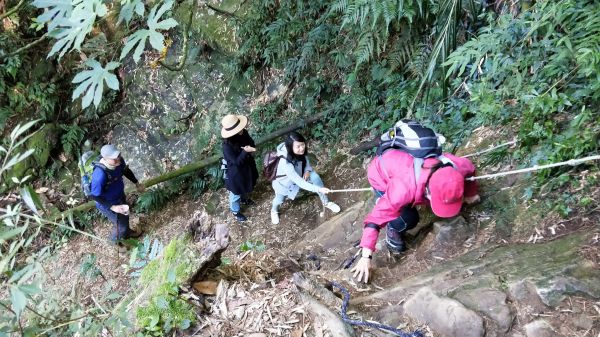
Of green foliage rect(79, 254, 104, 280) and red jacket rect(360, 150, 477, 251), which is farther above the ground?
red jacket rect(360, 150, 477, 251)

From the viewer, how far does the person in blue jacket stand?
584 centimetres

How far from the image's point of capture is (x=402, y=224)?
3830mm

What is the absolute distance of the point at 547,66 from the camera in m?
3.79

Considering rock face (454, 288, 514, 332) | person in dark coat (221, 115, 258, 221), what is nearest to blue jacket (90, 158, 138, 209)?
person in dark coat (221, 115, 258, 221)

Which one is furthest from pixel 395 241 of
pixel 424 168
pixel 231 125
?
pixel 231 125

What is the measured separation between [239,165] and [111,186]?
186 cm

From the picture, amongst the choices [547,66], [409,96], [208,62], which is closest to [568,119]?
[547,66]

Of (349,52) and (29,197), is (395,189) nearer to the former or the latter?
(29,197)

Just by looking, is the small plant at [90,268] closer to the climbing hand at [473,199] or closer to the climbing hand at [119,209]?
the climbing hand at [119,209]

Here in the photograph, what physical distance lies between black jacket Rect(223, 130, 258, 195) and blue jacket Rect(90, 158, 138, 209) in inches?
61.3

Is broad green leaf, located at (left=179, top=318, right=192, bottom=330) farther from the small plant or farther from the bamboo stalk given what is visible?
the bamboo stalk

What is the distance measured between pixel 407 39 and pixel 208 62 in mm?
4232

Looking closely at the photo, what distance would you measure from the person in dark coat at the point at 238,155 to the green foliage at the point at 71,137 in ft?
15.5

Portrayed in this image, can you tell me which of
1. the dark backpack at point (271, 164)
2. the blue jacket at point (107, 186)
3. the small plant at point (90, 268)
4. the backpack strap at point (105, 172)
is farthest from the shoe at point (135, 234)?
the dark backpack at point (271, 164)
